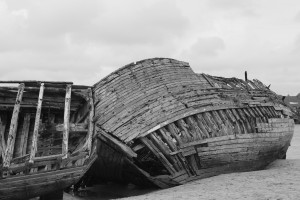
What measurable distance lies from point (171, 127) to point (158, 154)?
97cm

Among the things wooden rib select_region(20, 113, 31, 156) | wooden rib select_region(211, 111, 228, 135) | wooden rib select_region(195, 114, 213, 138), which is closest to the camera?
wooden rib select_region(20, 113, 31, 156)

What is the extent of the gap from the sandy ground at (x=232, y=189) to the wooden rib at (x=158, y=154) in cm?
62

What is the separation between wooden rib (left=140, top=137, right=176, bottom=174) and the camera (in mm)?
10116

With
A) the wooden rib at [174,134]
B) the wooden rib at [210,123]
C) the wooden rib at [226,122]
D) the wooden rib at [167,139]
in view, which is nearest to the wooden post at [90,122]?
the wooden rib at [167,139]

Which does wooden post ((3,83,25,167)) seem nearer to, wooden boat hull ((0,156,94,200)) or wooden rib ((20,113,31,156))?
wooden boat hull ((0,156,94,200))

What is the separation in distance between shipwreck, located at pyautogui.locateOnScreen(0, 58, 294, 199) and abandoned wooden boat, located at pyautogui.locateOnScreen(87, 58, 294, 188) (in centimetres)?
3

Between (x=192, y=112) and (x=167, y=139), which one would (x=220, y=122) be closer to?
(x=192, y=112)

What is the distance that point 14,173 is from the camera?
26.8 feet

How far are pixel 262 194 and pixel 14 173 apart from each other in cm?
619

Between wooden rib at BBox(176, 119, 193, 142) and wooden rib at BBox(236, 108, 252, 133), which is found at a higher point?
wooden rib at BBox(236, 108, 252, 133)

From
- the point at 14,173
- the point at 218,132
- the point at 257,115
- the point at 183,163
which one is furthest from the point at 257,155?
the point at 14,173

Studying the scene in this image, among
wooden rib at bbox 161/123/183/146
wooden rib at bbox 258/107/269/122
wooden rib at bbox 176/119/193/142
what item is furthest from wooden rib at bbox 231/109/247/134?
wooden rib at bbox 161/123/183/146

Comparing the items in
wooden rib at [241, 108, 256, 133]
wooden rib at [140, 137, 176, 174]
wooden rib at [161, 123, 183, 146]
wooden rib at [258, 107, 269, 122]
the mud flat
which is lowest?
the mud flat

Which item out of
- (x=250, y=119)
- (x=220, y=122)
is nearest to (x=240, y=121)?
(x=250, y=119)
